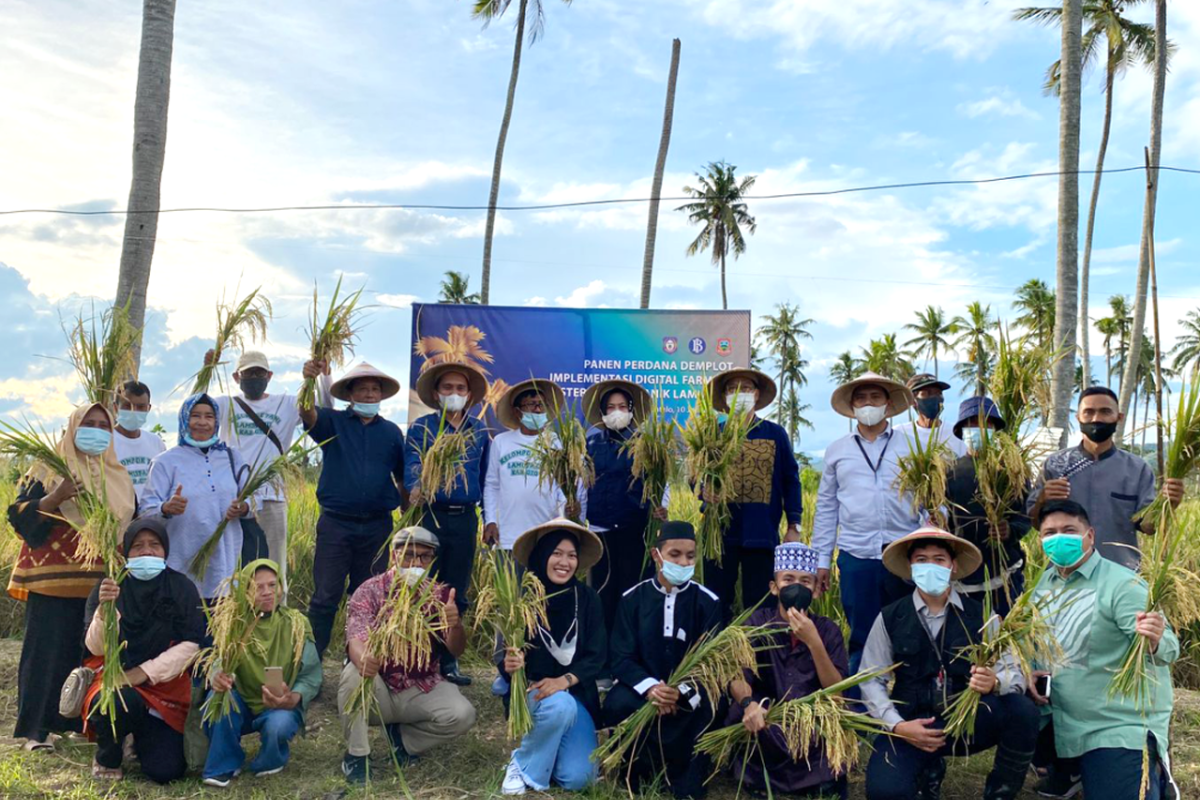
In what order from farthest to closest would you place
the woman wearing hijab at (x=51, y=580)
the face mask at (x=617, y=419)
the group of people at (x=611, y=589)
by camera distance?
the face mask at (x=617, y=419) → the woman wearing hijab at (x=51, y=580) → the group of people at (x=611, y=589)

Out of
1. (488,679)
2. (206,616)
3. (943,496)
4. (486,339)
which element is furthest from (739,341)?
(206,616)

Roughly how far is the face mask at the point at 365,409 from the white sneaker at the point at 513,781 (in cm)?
243

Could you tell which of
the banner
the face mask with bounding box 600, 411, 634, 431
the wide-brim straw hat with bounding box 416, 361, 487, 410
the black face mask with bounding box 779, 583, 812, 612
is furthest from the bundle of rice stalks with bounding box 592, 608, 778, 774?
Answer: the banner

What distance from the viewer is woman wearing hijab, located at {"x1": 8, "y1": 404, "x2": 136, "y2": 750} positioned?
18.1 ft

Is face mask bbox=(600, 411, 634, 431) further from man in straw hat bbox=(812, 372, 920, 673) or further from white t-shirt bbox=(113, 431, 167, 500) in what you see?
white t-shirt bbox=(113, 431, 167, 500)

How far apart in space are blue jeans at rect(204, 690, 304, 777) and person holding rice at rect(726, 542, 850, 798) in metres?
2.36

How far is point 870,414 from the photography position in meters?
5.85

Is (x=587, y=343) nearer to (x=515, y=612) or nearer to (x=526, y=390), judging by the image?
(x=526, y=390)

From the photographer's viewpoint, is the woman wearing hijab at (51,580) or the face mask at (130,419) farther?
the face mask at (130,419)

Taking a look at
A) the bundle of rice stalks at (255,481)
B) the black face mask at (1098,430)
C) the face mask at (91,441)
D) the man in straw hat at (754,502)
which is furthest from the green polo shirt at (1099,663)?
the face mask at (91,441)

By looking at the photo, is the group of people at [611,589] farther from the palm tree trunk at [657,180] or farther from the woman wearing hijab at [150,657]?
the palm tree trunk at [657,180]

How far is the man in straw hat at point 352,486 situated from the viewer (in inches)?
244

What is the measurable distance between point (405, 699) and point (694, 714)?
1549mm

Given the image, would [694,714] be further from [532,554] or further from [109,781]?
[109,781]
